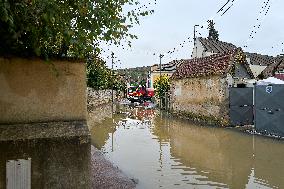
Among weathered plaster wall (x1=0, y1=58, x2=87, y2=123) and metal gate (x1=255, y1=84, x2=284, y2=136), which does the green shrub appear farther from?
metal gate (x1=255, y1=84, x2=284, y2=136)

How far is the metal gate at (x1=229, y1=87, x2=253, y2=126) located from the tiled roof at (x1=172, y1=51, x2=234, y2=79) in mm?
1779

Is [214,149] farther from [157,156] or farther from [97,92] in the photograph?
[97,92]

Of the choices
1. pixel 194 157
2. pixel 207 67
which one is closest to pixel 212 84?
pixel 207 67

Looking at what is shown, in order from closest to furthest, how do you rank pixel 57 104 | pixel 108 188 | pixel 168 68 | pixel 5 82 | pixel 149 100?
pixel 5 82
pixel 57 104
pixel 108 188
pixel 149 100
pixel 168 68

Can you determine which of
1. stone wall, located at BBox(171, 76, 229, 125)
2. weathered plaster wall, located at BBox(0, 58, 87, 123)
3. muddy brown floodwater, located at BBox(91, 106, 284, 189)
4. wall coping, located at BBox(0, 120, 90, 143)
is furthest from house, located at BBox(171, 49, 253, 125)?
wall coping, located at BBox(0, 120, 90, 143)

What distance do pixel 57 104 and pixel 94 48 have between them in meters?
1.30

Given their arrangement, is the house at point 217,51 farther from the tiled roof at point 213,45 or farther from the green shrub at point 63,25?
the green shrub at point 63,25

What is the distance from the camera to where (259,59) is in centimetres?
6147

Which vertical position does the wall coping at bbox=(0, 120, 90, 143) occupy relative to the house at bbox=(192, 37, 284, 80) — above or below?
below

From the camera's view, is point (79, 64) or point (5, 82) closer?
point (5, 82)

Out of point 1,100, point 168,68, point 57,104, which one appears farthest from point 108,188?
point 168,68

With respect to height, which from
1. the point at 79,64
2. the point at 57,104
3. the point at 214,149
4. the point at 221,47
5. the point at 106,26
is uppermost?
the point at 221,47

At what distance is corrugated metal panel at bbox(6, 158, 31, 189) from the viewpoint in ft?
20.5

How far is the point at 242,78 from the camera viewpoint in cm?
2430
